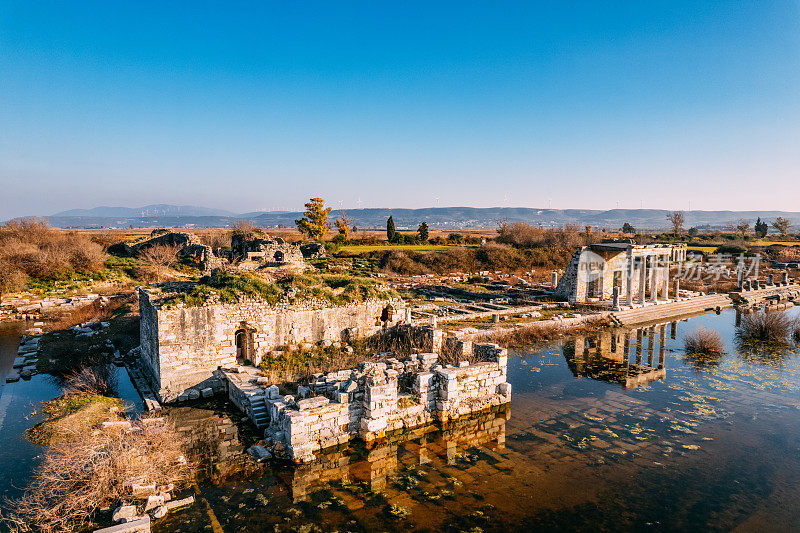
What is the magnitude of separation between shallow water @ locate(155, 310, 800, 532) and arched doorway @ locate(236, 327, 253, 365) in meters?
4.64

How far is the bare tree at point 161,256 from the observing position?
3556cm

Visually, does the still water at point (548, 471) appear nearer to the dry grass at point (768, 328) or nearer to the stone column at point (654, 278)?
the dry grass at point (768, 328)

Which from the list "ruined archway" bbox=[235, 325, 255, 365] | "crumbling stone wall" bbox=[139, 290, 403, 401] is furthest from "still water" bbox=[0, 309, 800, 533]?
"ruined archway" bbox=[235, 325, 255, 365]

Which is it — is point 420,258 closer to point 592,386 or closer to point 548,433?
point 592,386

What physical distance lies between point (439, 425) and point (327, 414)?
3.36m

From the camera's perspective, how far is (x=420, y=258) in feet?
157

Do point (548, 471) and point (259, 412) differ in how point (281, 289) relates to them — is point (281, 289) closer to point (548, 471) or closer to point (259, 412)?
point (259, 412)

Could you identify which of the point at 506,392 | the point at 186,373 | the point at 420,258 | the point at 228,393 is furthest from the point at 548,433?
the point at 420,258

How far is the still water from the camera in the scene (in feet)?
27.2

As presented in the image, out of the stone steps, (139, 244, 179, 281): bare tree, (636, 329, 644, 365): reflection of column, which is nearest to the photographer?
the stone steps

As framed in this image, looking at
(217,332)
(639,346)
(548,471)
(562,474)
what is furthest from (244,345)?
(639,346)

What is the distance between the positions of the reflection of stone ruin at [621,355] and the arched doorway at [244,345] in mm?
12222

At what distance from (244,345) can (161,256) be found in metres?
27.7

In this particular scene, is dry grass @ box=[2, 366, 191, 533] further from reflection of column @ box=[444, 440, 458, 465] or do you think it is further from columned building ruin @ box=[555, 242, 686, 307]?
columned building ruin @ box=[555, 242, 686, 307]
